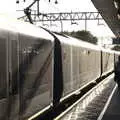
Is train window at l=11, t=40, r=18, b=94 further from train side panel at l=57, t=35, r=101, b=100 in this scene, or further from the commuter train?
train side panel at l=57, t=35, r=101, b=100

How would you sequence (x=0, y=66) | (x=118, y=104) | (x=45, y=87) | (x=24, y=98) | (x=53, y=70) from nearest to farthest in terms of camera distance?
(x=0, y=66), (x=24, y=98), (x=45, y=87), (x=53, y=70), (x=118, y=104)

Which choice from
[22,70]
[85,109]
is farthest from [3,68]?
[85,109]

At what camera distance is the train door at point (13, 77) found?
10.2m

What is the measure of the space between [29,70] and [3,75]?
238cm

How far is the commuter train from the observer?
1005 cm

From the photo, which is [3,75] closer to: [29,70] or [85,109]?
[29,70]

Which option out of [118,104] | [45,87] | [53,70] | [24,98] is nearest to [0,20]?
[24,98]

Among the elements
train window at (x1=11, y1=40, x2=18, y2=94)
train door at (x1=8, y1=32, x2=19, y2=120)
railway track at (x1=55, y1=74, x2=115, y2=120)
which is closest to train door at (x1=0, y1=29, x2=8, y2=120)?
train door at (x1=8, y1=32, x2=19, y2=120)

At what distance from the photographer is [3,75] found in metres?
9.80

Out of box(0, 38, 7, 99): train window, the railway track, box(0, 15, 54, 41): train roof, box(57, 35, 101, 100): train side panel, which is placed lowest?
the railway track

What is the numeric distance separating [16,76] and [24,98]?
40.8 inches

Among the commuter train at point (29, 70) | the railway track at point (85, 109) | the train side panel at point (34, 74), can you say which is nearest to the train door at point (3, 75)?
the commuter train at point (29, 70)

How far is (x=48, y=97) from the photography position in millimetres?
15148

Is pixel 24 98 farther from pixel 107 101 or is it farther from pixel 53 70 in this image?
pixel 107 101
